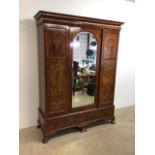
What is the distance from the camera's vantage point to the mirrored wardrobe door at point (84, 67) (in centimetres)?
248

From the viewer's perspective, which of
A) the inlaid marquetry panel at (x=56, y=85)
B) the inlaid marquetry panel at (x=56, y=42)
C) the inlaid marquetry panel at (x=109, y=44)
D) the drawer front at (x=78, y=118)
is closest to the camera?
the inlaid marquetry panel at (x=56, y=42)

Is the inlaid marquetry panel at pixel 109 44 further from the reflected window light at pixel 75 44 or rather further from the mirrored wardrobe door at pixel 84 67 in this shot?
the reflected window light at pixel 75 44

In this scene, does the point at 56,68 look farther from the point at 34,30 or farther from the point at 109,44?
the point at 109,44

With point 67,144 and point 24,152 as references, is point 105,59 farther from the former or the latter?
point 24,152

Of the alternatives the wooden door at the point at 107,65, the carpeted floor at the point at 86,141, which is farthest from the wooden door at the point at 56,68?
the wooden door at the point at 107,65

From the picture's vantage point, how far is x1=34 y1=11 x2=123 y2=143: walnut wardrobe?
2252 mm

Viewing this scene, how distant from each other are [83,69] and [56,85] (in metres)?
0.54

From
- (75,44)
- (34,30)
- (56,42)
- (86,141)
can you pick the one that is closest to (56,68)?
(56,42)

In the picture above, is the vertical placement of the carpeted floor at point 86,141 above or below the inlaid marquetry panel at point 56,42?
below

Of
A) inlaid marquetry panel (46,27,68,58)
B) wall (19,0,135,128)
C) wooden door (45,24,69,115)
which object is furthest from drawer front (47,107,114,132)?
inlaid marquetry panel (46,27,68,58)

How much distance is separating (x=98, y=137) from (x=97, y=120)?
0.39 meters

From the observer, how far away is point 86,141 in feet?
8.00

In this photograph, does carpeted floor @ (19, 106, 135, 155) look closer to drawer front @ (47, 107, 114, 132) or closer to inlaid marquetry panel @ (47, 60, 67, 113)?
drawer front @ (47, 107, 114, 132)
